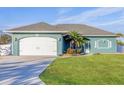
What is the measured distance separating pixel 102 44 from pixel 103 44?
13 cm

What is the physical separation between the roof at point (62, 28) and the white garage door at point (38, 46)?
941mm

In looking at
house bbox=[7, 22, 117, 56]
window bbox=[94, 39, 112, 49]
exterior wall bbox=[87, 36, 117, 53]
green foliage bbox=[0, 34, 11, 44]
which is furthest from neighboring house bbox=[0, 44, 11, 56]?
window bbox=[94, 39, 112, 49]

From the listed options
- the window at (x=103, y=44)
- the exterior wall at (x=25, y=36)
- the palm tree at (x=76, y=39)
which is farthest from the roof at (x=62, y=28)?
the palm tree at (x=76, y=39)

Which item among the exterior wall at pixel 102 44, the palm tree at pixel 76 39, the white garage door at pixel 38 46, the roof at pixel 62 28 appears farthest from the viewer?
the exterior wall at pixel 102 44

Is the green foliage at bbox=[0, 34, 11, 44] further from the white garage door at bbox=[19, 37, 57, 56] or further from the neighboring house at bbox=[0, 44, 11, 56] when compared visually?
the white garage door at bbox=[19, 37, 57, 56]

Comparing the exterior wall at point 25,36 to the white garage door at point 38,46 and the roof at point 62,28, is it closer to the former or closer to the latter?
the white garage door at point 38,46

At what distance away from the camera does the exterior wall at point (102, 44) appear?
32.6m

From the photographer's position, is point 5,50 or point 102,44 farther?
point 102,44

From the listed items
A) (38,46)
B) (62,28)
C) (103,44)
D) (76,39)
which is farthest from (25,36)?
(103,44)

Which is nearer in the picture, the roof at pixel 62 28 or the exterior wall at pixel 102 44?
the roof at pixel 62 28

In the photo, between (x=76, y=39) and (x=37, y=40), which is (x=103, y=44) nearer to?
(x=76, y=39)

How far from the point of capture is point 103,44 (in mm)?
32719
